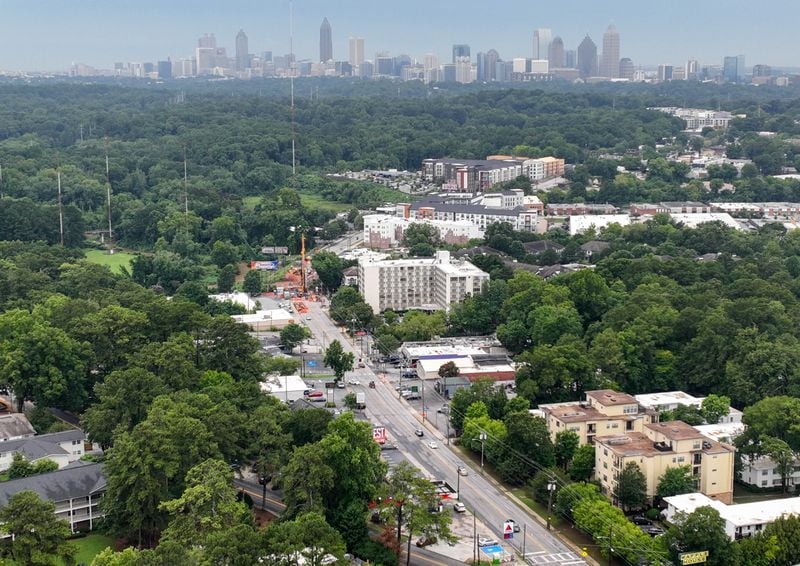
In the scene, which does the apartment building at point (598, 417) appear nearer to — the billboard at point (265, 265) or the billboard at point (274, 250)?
the billboard at point (265, 265)

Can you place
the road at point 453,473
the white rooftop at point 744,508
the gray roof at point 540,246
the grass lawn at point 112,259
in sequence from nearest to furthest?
the white rooftop at point 744,508
the road at point 453,473
the gray roof at point 540,246
the grass lawn at point 112,259

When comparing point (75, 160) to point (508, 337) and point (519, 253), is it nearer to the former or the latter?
point (519, 253)

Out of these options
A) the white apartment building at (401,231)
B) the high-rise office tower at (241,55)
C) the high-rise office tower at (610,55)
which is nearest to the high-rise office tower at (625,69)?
the high-rise office tower at (610,55)

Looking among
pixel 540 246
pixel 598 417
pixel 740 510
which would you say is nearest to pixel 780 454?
pixel 740 510

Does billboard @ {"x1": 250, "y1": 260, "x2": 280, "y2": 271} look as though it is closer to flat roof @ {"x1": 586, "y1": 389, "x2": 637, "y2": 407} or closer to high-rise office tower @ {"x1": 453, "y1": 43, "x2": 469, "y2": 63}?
flat roof @ {"x1": 586, "y1": 389, "x2": 637, "y2": 407}

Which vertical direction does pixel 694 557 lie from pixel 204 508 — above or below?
below

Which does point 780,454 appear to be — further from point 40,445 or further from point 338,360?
point 40,445

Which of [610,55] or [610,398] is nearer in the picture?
[610,398]
